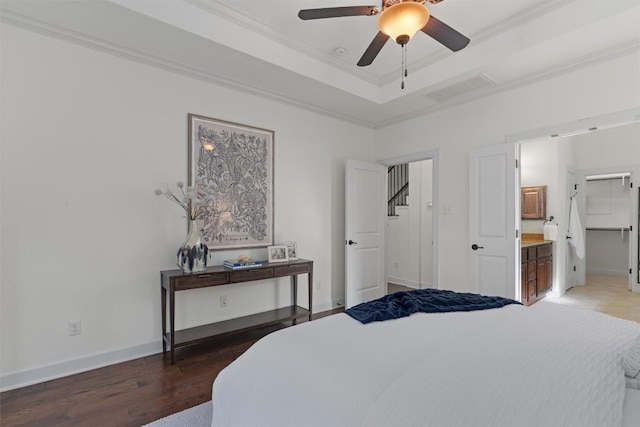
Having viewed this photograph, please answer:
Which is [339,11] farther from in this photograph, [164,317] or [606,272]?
[606,272]

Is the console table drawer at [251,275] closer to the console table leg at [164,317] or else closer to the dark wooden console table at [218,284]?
the dark wooden console table at [218,284]

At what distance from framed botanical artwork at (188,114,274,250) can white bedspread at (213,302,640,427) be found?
205 cm


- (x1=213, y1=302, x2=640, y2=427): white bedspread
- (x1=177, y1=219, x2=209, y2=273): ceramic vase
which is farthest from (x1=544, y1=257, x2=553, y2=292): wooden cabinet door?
(x1=177, y1=219, x2=209, y2=273): ceramic vase

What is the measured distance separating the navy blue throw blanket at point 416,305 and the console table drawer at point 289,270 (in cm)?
156

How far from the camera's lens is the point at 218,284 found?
295 centimetres

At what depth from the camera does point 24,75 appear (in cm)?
243

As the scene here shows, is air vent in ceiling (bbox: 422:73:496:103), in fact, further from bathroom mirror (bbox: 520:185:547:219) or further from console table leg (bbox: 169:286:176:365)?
console table leg (bbox: 169:286:176:365)

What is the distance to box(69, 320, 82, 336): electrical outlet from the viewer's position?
256 cm

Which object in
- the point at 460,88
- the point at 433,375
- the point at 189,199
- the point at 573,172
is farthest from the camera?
the point at 573,172

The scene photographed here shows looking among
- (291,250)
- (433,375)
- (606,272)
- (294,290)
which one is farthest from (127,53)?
(606,272)

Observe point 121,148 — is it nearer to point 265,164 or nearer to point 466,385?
point 265,164

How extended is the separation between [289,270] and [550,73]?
131 inches

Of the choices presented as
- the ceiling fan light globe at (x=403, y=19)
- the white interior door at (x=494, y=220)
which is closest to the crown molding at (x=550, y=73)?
the white interior door at (x=494, y=220)

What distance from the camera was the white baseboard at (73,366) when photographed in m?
2.34
